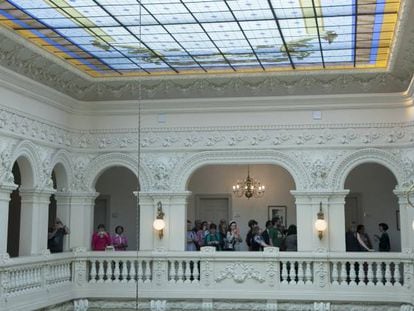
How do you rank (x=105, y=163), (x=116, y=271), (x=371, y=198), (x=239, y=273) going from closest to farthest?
(x=239, y=273)
(x=116, y=271)
(x=105, y=163)
(x=371, y=198)

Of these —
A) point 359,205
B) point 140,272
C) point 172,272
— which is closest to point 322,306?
point 172,272

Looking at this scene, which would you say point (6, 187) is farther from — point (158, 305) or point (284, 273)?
point (284, 273)

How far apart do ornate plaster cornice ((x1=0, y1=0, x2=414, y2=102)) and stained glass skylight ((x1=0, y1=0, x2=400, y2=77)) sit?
202mm

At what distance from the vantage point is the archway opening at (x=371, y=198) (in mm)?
18125

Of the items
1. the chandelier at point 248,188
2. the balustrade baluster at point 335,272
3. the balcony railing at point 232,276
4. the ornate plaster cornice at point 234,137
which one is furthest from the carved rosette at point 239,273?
the chandelier at point 248,188

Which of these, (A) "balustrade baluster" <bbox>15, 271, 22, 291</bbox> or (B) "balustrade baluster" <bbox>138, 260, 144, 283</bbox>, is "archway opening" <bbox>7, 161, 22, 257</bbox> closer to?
(B) "balustrade baluster" <bbox>138, 260, 144, 283</bbox>

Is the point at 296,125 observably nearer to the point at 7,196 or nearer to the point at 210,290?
the point at 210,290

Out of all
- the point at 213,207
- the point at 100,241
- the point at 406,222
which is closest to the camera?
the point at 406,222

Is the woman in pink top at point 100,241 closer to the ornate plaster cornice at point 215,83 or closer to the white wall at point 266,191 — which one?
the ornate plaster cornice at point 215,83

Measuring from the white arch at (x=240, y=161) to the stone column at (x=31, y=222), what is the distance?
10.3 feet

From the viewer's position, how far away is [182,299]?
47.7 feet

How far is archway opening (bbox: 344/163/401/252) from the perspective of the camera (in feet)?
59.5

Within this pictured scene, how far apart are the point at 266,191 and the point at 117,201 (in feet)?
14.2

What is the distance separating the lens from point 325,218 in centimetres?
1448
